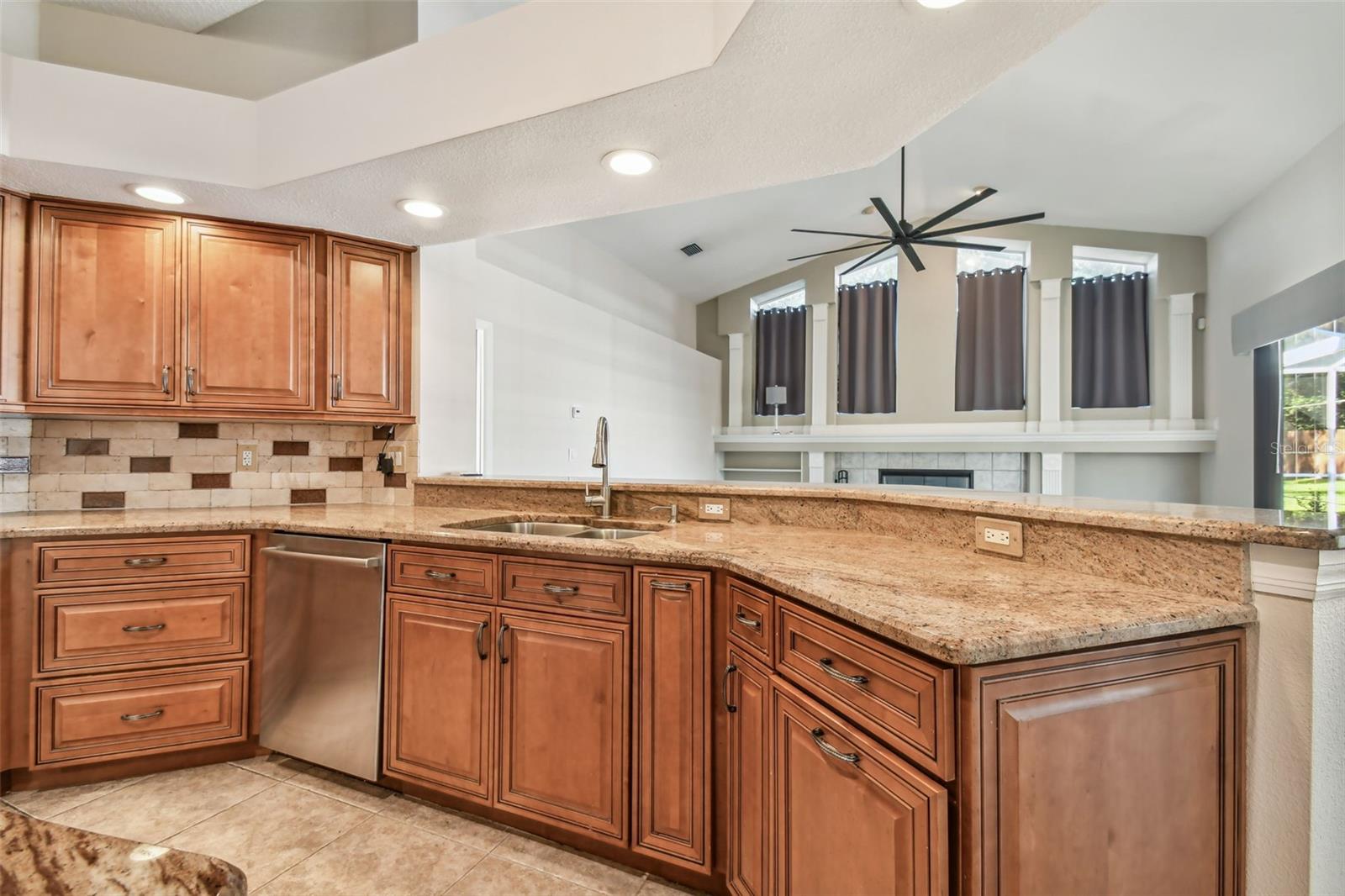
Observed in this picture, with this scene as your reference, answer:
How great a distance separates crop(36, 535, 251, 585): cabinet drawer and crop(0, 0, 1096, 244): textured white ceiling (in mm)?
1286

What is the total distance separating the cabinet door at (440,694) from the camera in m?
1.79

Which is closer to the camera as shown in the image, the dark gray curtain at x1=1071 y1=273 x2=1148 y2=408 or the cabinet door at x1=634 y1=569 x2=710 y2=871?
the cabinet door at x1=634 y1=569 x2=710 y2=871

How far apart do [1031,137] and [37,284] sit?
18.5 ft

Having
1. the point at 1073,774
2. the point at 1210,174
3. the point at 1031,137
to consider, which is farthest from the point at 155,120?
the point at 1210,174

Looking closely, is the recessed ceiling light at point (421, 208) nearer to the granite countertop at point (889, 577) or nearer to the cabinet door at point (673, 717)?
the granite countertop at point (889, 577)

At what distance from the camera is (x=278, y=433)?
9.21ft

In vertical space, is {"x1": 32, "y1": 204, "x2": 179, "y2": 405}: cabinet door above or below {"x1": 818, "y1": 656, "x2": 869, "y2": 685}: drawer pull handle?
above

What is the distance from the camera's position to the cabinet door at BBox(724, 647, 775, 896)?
1.31 m

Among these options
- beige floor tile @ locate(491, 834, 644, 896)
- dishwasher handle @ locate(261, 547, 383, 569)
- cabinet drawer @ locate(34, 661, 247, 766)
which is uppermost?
dishwasher handle @ locate(261, 547, 383, 569)

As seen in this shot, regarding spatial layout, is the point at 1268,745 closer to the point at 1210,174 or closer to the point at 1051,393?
the point at 1210,174

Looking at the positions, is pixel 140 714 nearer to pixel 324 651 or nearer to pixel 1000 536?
pixel 324 651

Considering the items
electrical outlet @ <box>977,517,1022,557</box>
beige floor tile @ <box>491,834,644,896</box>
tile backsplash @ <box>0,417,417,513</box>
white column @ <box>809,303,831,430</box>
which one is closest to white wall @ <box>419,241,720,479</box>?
tile backsplash @ <box>0,417,417,513</box>

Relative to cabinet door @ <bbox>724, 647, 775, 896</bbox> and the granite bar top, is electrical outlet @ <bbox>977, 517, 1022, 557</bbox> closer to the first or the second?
the granite bar top

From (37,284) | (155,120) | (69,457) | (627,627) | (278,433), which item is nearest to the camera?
(627,627)
